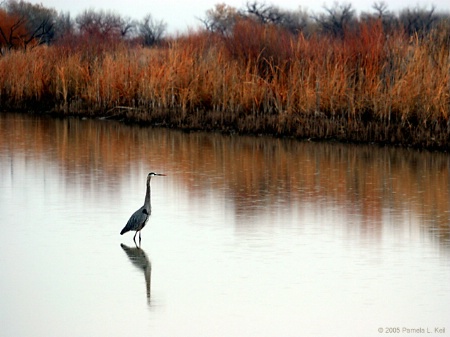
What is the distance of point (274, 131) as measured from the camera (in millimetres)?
17000

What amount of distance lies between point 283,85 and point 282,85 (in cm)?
2

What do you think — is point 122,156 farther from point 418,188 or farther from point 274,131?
point 418,188

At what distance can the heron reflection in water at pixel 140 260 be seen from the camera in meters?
7.27

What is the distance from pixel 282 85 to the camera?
1744cm

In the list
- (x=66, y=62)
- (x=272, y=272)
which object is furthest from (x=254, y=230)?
(x=66, y=62)

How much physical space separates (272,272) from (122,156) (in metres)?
7.63

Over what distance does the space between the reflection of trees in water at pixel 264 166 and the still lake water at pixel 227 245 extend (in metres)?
0.04

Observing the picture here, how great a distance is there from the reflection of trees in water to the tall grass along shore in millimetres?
533
